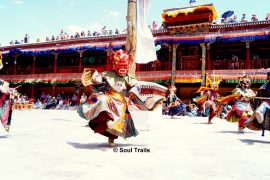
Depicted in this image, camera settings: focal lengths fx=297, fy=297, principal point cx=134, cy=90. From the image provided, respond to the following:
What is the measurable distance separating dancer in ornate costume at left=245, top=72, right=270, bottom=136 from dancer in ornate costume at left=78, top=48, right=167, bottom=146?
2.15 m

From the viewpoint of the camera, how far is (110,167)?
3.32 metres

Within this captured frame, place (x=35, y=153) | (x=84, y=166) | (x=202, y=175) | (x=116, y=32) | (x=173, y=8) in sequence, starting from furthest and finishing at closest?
(x=116, y=32) < (x=173, y=8) < (x=35, y=153) < (x=84, y=166) < (x=202, y=175)

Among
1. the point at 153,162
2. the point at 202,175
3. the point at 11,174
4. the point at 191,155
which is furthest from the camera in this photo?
the point at 191,155

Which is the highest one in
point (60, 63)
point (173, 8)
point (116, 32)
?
point (173, 8)

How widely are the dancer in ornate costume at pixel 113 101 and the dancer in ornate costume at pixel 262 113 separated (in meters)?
2.15

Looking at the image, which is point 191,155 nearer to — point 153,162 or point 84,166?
point 153,162

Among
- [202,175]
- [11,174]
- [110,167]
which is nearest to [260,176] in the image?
[202,175]

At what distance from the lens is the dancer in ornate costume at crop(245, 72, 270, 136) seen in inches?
229

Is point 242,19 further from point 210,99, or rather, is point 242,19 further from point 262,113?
point 262,113

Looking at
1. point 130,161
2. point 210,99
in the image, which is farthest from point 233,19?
point 130,161

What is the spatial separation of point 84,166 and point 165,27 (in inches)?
761

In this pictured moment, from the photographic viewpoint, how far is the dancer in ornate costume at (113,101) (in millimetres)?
4465

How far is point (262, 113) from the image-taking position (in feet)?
19.1

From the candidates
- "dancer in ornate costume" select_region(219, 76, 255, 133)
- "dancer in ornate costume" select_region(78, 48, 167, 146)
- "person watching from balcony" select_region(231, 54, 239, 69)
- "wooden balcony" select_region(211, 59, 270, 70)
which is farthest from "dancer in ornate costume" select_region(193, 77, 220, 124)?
"wooden balcony" select_region(211, 59, 270, 70)
